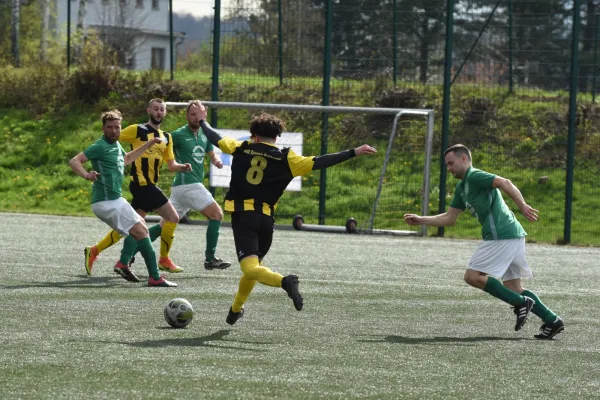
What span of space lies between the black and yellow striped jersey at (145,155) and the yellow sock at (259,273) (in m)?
3.87

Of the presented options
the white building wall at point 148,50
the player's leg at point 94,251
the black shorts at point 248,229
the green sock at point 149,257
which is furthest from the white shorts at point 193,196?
the white building wall at point 148,50

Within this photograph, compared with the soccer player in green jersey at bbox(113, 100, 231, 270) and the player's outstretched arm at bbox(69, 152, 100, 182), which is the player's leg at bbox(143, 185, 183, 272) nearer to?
the soccer player in green jersey at bbox(113, 100, 231, 270)

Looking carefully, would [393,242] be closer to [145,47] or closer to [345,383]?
[345,383]

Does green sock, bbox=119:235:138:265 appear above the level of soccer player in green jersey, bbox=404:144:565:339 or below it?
below

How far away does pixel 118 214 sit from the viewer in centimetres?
1100

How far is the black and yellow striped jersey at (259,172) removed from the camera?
8.34m

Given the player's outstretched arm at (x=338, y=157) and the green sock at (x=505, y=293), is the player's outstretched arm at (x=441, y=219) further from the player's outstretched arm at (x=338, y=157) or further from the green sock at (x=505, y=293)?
the player's outstretched arm at (x=338, y=157)

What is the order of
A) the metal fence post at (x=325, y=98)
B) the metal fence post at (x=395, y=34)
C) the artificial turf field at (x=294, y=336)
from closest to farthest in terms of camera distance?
the artificial turf field at (x=294, y=336)
the metal fence post at (x=325, y=98)
the metal fence post at (x=395, y=34)

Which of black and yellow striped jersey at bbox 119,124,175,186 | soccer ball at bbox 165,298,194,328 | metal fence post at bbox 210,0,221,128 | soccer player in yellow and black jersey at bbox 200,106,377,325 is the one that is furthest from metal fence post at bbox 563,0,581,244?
soccer ball at bbox 165,298,194,328

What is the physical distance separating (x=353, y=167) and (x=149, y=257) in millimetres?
→ 10247

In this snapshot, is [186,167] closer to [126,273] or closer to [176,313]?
[126,273]

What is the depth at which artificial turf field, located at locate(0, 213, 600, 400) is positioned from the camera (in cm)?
617

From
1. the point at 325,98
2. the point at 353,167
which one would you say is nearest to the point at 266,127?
the point at 325,98

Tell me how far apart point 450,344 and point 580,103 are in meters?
14.2
